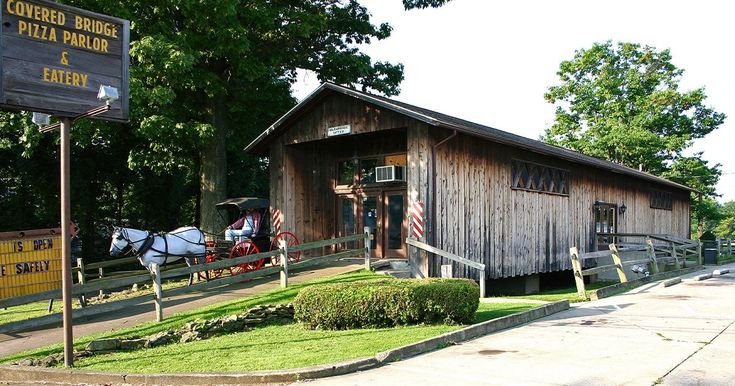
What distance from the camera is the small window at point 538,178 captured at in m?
19.5

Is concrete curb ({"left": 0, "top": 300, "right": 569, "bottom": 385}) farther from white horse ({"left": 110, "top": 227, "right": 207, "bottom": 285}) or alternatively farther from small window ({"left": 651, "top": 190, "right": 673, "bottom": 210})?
small window ({"left": 651, "top": 190, "right": 673, "bottom": 210})

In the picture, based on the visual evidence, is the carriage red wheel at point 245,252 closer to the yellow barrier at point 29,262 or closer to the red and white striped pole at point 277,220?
the red and white striped pole at point 277,220

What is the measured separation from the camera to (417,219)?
52.1ft

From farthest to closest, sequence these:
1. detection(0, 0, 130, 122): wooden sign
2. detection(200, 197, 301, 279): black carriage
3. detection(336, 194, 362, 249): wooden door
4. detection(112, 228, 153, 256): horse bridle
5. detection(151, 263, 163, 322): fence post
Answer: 1. detection(336, 194, 362, 249): wooden door
2. detection(200, 197, 301, 279): black carriage
3. detection(112, 228, 153, 256): horse bridle
4. detection(151, 263, 163, 322): fence post
5. detection(0, 0, 130, 122): wooden sign

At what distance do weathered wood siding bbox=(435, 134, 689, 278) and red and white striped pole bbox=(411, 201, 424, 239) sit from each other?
0.60 metres

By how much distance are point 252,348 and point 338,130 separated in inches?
368

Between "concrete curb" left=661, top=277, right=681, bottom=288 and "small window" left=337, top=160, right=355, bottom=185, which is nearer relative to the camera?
"concrete curb" left=661, top=277, right=681, bottom=288

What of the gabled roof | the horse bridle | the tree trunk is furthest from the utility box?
the horse bridle

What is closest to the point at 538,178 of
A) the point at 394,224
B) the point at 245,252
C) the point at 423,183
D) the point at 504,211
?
the point at 504,211

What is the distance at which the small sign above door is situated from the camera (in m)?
17.5

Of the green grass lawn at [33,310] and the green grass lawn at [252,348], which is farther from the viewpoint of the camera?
the green grass lawn at [33,310]

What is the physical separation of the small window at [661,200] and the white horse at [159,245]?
24737mm

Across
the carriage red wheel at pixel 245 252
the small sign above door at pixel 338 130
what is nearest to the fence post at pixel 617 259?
the small sign above door at pixel 338 130

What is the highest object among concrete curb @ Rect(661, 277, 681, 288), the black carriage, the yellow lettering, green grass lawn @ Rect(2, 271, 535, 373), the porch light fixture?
the yellow lettering
